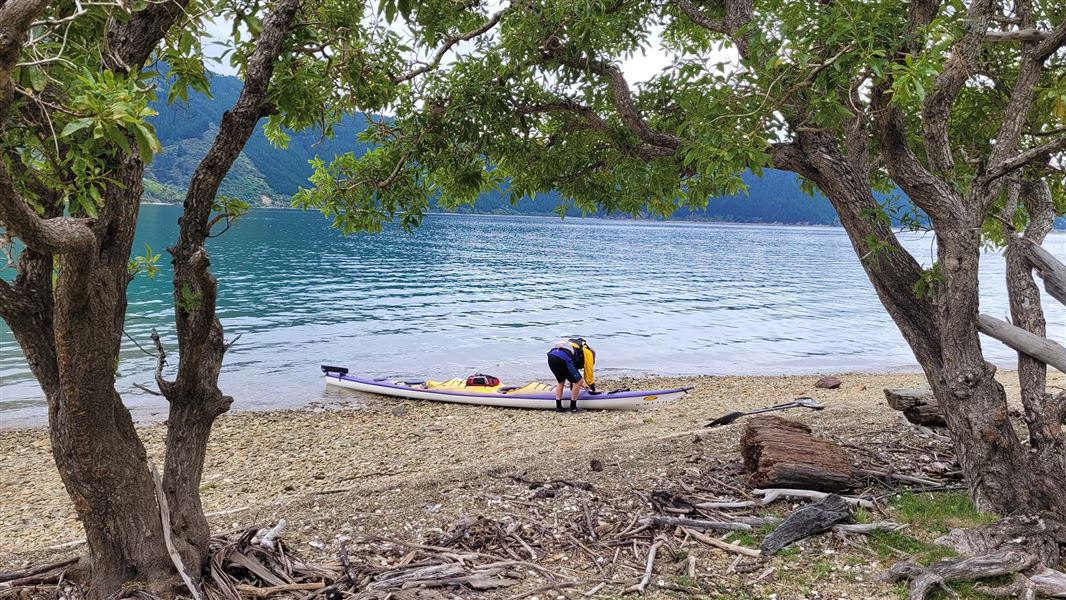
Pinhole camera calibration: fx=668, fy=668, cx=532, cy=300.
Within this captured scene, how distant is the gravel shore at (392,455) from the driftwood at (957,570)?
298cm

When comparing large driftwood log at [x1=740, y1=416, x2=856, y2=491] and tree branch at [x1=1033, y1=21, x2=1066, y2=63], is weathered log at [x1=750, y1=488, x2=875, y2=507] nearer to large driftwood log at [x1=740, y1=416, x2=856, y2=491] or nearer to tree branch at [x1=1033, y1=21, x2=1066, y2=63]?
large driftwood log at [x1=740, y1=416, x2=856, y2=491]

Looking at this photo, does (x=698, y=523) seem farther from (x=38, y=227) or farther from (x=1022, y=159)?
(x=38, y=227)

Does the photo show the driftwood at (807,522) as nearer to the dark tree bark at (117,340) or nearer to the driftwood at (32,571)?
the dark tree bark at (117,340)

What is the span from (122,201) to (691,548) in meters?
4.87

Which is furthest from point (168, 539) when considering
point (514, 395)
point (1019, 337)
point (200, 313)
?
point (514, 395)

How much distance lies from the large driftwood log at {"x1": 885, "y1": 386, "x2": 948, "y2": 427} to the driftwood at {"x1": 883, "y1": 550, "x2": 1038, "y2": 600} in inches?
158

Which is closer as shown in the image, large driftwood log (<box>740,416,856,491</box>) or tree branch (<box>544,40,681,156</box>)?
large driftwood log (<box>740,416,856,491</box>)

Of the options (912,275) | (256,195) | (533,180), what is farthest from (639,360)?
(256,195)

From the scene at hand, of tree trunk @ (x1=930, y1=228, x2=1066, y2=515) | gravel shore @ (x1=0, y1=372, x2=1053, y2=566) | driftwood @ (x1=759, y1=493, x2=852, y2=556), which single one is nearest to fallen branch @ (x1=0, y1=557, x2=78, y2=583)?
gravel shore @ (x1=0, y1=372, x2=1053, y2=566)

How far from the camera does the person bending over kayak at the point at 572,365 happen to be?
15.2 meters

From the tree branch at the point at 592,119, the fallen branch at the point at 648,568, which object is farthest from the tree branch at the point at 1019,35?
the fallen branch at the point at 648,568

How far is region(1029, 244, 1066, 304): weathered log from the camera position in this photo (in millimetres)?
5992

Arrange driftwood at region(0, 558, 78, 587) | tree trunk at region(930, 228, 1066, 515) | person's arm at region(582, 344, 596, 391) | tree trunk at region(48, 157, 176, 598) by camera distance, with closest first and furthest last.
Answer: tree trunk at region(48, 157, 176, 598) < driftwood at region(0, 558, 78, 587) < tree trunk at region(930, 228, 1066, 515) < person's arm at region(582, 344, 596, 391)

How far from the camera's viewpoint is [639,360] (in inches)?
953
